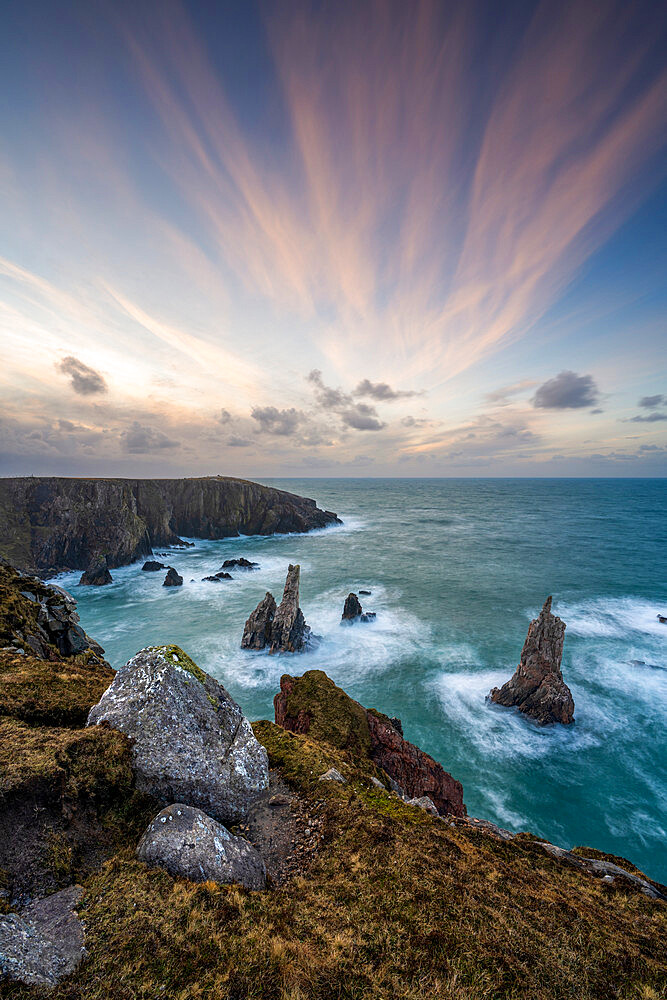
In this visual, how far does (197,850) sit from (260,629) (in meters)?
34.5

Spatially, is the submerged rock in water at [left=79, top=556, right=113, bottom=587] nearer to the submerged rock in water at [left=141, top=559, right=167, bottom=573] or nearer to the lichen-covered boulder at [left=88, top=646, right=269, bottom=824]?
the submerged rock in water at [left=141, top=559, right=167, bottom=573]

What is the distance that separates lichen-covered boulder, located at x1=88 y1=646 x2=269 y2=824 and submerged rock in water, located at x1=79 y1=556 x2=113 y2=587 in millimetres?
68435

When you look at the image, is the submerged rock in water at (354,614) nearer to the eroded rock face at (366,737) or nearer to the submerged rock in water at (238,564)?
the eroded rock face at (366,737)

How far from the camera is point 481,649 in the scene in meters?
39.7

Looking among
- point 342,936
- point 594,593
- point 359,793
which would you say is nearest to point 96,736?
point 342,936

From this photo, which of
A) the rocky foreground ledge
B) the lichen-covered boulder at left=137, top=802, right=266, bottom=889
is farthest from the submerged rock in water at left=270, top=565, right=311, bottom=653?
the lichen-covered boulder at left=137, top=802, right=266, bottom=889

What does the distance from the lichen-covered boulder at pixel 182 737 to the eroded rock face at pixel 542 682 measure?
2818cm

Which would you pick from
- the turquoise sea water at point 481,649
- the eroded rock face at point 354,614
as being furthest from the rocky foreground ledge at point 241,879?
the eroded rock face at point 354,614

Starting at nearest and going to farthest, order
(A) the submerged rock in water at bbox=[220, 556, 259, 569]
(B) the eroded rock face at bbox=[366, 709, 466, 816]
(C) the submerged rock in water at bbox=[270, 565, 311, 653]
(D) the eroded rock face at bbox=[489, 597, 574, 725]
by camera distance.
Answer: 1. (B) the eroded rock face at bbox=[366, 709, 466, 816]
2. (D) the eroded rock face at bbox=[489, 597, 574, 725]
3. (C) the submerged rock in water at bbox=[270, 565, 311, 653]
4. (A) the submerged rock in water at bbox=[220, 556, 259, 569]

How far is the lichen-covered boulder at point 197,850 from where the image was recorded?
→ 21.9 ft

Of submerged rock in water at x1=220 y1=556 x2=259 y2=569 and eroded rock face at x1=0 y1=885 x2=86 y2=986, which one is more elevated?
eroded rock face at x1=0 y1=885 x2=86 y2=986

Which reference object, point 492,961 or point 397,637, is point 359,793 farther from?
point 397,637

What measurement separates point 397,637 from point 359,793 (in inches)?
1353

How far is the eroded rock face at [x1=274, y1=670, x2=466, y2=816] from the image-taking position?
15.1 metres
